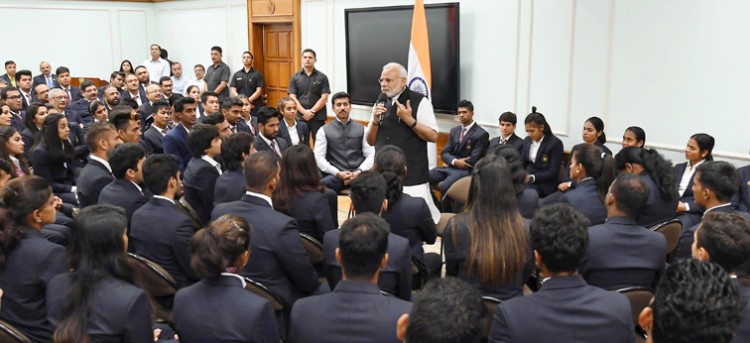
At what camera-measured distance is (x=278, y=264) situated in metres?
2.85

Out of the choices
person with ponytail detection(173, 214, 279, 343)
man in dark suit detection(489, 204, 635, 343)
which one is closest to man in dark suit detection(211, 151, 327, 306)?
person with ponytail detection(173, 214, 279, 343)

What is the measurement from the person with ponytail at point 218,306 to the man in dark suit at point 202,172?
2.00 m

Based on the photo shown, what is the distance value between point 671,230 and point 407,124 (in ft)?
5.76

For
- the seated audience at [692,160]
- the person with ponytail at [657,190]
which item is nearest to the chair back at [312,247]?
the person with ponytail at [657,190]

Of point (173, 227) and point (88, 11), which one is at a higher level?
point (88, 11)

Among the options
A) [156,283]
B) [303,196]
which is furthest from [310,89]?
[156,283]

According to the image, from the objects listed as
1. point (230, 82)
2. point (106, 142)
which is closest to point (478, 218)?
point (106, 142)

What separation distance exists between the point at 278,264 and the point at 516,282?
104 centimetres

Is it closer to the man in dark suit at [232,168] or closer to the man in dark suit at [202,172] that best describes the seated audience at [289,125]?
the man in dark suit at [202,172]

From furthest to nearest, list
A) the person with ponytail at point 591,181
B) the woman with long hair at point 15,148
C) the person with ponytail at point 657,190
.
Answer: the woman with long hair at point 15,148, the person with ponytail at point 657,190, the person with ponytail at point 591,181

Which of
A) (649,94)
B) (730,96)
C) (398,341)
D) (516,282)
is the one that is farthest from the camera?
(649,94)

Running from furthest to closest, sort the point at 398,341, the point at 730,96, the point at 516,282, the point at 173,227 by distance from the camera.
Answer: the point at 730,96, the point at 173,227, the point at 516,282, the point at 398,341

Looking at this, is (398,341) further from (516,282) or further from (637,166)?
(637,166)

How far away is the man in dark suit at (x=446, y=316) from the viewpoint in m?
1.49
